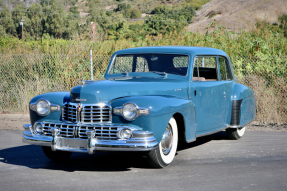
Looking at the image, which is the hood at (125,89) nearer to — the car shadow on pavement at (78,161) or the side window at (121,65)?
the side window at (121,65)

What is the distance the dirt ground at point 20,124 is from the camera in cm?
905

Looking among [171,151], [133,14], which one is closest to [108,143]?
[171,151]

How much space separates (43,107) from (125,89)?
4.06 feet

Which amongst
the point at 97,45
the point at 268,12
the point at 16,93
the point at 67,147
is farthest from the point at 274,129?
the point at 268,12

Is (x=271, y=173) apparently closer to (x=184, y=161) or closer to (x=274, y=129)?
(x=184, y=161)

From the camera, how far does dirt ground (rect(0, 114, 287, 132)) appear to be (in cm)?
905

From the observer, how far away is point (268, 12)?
60.6m

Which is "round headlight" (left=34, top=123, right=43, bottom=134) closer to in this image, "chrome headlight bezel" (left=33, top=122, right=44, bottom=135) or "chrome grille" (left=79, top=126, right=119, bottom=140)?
"chrome headlight bezel" (left=33, top=122, right=44, bottom=135)

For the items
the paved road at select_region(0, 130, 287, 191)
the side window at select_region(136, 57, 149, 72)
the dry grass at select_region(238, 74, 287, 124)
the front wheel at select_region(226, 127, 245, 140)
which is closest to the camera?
the paved road at select_region(0, 130, 287, 191)

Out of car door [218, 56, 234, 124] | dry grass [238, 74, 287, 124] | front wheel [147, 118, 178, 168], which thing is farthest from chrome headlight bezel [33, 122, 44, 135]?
dry grass [238, 74, 287, 124]

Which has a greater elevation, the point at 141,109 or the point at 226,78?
the point at 226,78

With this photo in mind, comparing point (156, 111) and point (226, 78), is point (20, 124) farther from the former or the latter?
point (156, 111)

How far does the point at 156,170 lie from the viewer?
529 cm

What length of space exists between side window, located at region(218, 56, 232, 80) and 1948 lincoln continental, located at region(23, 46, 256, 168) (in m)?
0.11
